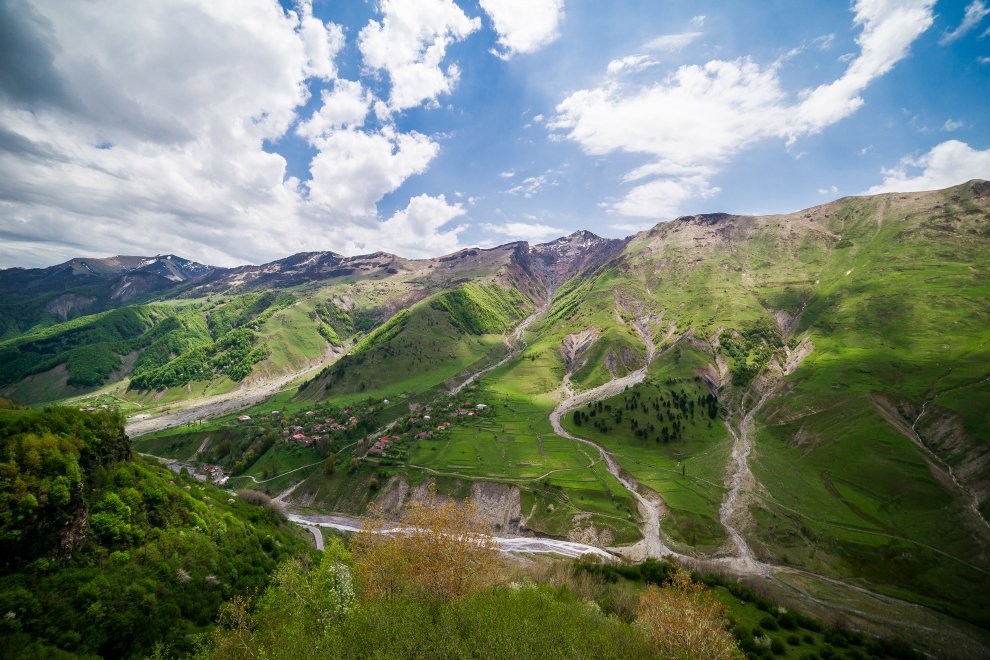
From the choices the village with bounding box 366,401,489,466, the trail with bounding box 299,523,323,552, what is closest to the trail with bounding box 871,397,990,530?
the village with bounding box 366,401,489,466

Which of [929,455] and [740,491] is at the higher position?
[929,455]

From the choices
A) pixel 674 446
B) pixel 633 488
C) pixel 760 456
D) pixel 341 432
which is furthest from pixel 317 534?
pixel 760 456

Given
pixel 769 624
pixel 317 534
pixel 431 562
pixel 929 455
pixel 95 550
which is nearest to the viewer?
pixel 431 562

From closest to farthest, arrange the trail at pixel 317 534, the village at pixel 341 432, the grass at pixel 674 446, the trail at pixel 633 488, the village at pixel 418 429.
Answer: the trail at pixel 633 488, the trail at pixel 317 534, the grass at pixel 674 446, the village at pixel 418 429, the village at pixel 341 432

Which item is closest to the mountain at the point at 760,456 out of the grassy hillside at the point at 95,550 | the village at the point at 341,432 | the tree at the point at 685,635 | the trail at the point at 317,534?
the village at the point at 341,432

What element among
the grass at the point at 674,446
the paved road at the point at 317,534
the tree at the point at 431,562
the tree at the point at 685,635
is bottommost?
the paved road at the point at 317,534

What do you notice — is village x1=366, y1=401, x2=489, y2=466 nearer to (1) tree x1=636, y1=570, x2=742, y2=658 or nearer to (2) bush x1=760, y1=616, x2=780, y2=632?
(2) bush x1=760, y1=616, x2=780, y2=632

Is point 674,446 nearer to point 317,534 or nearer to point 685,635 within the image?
point 685,635

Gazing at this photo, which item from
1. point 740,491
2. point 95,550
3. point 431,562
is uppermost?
point 95,550

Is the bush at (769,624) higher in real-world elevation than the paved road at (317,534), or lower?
higher

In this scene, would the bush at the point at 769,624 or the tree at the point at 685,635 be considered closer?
the tree at the point at 685,635

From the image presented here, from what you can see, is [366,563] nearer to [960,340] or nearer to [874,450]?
[874,450]

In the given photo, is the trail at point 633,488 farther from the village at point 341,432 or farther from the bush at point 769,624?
the bush at point 769,624

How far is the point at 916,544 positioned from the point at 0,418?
149 meters
